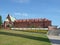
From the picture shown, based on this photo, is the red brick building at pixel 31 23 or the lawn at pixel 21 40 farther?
the red brick building at pixel 31 23

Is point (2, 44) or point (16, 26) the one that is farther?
point (16, 26)

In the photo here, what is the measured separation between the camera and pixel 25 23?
165 ft

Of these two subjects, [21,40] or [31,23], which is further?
[31,23]

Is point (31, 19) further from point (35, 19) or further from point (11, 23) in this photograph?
point (11, 23)

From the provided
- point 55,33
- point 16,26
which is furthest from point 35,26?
point 55,33

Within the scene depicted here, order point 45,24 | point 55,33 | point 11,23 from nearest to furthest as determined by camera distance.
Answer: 1. point 55,33
2. point 45,24
3. point 11,23

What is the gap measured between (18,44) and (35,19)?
3712 cm

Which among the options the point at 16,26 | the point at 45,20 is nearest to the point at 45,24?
the point at 45,20

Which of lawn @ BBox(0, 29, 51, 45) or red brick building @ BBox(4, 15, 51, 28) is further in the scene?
red brick building @ BBox(4, 15, 51, 28)

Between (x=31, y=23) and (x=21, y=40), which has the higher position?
(x=21, y=40)

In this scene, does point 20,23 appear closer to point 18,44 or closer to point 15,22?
point 15,22

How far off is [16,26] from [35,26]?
536 cm

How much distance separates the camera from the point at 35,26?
48375 millimetres

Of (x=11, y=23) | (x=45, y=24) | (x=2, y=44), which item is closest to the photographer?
(x=2, y=44)
